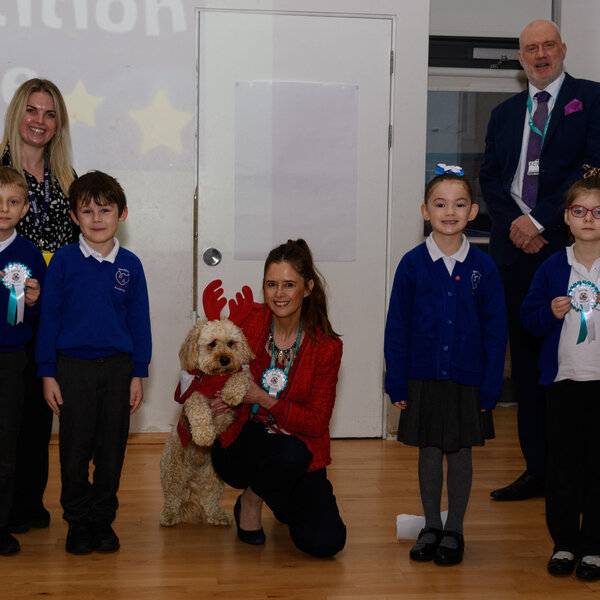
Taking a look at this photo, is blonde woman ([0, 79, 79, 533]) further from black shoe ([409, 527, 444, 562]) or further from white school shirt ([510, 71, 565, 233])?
white school shirt ([510, 71, 565, 233])

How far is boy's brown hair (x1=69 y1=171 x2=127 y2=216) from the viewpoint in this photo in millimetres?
2621

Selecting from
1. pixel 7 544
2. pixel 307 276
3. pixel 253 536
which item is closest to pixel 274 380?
pixel 307 276

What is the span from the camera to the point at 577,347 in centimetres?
255

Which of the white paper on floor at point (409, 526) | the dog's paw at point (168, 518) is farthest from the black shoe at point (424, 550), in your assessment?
the dog's paw at point (168, 518)

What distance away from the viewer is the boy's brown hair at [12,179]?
257 cm

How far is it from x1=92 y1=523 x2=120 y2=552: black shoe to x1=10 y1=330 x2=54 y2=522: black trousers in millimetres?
304

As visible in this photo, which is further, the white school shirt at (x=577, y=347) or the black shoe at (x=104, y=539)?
the black shoe at (x=104, y=539)

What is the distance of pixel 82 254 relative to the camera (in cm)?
263

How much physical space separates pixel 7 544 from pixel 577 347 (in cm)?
192

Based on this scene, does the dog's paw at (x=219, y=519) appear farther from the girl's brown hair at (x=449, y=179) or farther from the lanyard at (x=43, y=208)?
the girl's brown hair at (x=449, y=179)

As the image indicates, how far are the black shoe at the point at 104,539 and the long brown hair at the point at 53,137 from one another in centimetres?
117

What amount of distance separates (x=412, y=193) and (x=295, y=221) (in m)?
0.65

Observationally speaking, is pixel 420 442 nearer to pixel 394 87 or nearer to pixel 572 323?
pixel 572 323

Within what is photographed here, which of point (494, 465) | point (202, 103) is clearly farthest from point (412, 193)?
point (494, 465)
